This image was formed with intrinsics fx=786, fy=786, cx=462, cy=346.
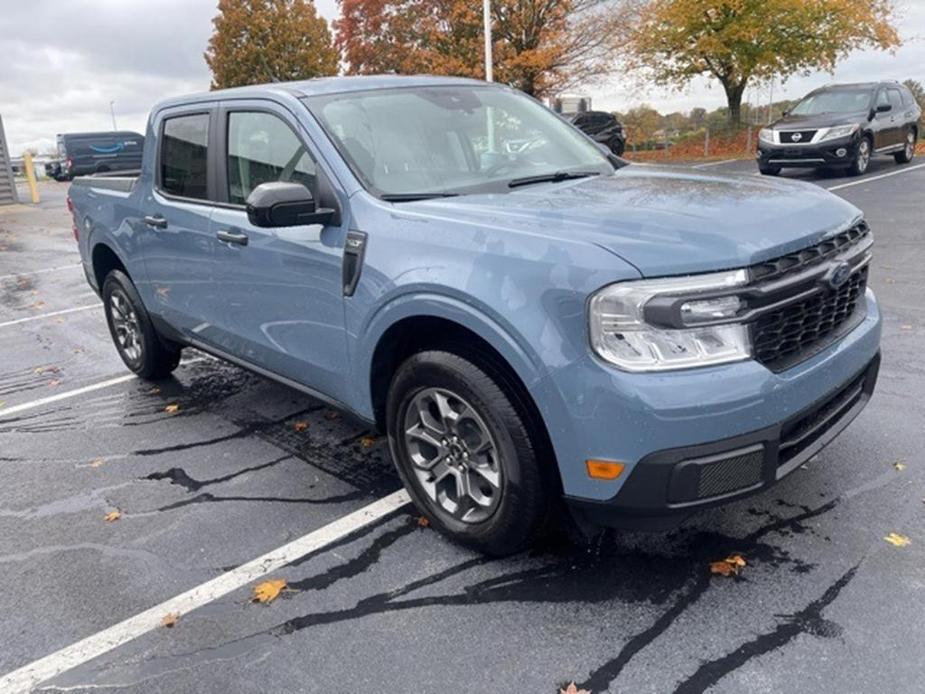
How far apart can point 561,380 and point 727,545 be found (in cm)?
115

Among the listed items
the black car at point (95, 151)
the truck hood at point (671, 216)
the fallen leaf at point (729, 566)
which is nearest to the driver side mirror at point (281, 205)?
the truck hood at point (671, 216)

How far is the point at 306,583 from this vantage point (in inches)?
120

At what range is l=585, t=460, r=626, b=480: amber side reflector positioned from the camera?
2516mm

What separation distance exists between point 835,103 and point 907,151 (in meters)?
3.35

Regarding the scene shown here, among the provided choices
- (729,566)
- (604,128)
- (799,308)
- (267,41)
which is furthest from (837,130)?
(267,41)

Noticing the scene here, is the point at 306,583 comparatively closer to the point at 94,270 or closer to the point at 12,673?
the point at 12,673

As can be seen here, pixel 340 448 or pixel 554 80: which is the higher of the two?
pixel 554 80

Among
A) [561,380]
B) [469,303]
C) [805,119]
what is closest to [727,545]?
[561,380]

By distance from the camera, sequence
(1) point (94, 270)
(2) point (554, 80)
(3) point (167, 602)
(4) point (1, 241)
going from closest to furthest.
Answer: (3) point (167, 602) → (1) point (94, 270) → (4) point (1, 241) → (2) point (554, 80)

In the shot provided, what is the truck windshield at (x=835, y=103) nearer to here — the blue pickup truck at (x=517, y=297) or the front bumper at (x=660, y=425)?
the blue pickup truck at (x=517, y=297)

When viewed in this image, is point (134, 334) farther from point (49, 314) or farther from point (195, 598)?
point (49, 314)

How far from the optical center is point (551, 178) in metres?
3.68

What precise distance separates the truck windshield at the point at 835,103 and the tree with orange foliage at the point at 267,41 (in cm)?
2696

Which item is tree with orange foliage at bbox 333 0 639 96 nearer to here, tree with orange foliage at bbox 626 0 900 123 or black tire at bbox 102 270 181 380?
tree with orange foliage at bbox 626 0 900 123
